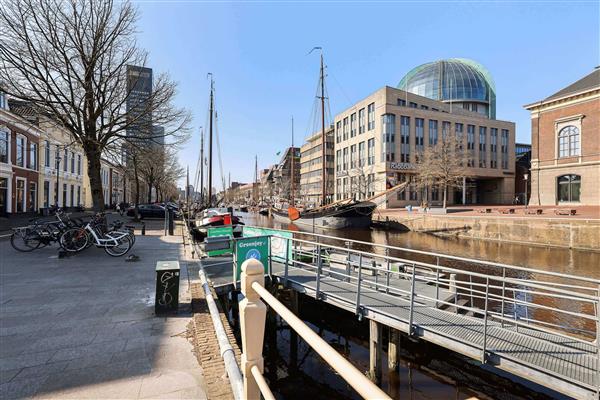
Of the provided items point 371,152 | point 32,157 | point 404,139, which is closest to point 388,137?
point 404,139

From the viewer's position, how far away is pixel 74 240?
1112 centimetres

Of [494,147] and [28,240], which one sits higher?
[494,147]

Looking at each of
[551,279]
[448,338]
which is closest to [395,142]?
[551,279]

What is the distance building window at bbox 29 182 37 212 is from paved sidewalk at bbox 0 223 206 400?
99.6 ft

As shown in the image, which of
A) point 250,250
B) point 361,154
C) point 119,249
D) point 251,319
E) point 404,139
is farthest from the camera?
point 361,154

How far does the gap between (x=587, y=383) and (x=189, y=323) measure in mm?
5692

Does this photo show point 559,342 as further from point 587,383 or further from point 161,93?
point 161,93

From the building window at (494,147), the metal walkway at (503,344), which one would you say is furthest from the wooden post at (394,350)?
the building window at (494,147)

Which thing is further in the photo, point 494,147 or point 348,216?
point 494,147

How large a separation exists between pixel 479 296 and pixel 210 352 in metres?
5.79

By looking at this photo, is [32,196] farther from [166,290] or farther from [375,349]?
[375,349]

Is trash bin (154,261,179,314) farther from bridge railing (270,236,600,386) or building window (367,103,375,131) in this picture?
building window (367,103,375,131)

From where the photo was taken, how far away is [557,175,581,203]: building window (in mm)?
37281

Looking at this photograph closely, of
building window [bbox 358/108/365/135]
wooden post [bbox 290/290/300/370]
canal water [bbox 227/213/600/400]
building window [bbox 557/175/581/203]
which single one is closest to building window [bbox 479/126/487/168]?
building window [bbox 557/175/581/203]
